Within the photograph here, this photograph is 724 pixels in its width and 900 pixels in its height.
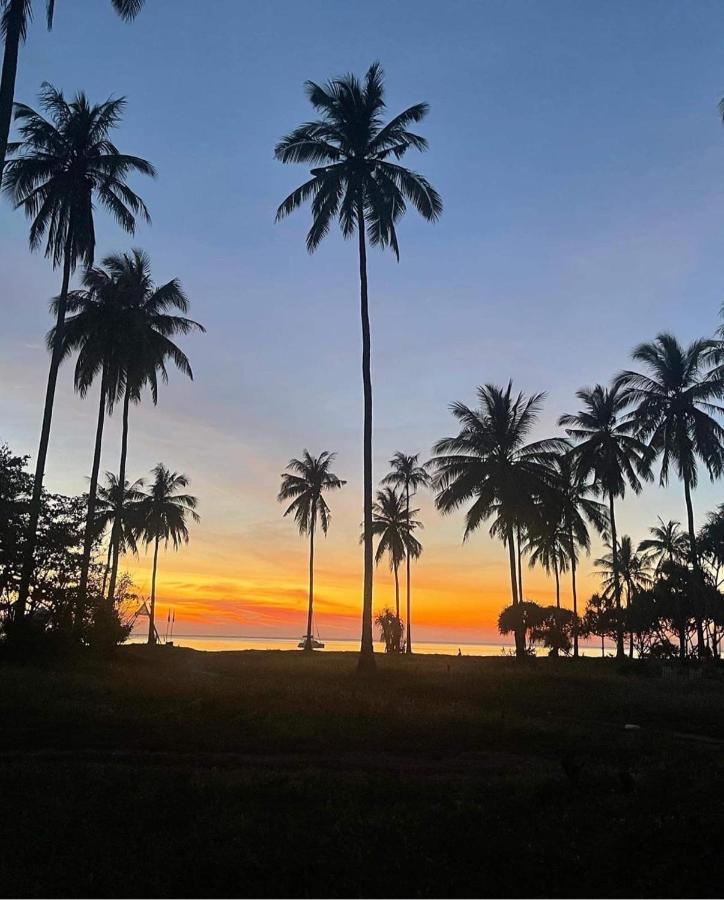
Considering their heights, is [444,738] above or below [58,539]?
below

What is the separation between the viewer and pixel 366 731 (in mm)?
15703

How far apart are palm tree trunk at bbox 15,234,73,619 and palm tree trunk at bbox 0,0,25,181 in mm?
12027

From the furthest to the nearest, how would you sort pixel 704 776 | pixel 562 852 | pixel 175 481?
pixel 175 481
pixel 704 776
pixel 562 852

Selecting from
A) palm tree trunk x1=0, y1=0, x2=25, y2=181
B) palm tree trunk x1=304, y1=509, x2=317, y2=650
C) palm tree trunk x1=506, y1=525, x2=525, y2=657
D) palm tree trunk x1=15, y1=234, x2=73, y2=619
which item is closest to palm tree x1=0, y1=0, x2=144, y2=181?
palm tree trunk x1=0, y1=0, x2=25, y2=181

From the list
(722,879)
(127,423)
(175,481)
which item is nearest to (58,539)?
(127,423)

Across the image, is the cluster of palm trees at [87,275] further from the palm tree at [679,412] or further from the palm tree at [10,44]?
the palm tree at [679,412]

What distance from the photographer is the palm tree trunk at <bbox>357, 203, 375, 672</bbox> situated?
85.1ft

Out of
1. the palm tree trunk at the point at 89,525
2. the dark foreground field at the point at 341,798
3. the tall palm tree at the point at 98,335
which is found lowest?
the dark foreground field at the point at 341,798

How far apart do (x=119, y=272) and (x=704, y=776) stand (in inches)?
1352

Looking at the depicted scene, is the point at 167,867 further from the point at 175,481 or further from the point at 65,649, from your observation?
the point at 175,481

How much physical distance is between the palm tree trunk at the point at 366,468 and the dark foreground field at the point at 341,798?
6.73 meters

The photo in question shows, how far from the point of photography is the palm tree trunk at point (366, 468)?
25953 millimetres

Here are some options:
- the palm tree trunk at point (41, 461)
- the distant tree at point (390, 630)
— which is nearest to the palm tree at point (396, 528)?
the distant tree at point (390, 630)

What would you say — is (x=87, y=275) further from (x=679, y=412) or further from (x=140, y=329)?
(x=679, y=412)
